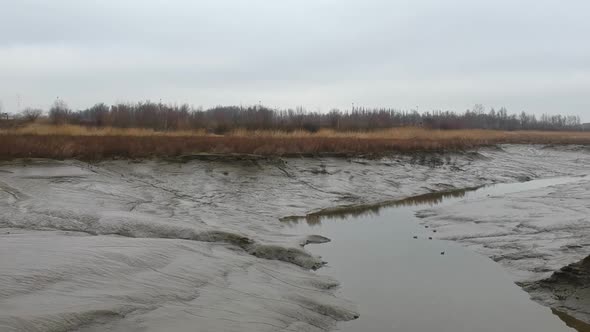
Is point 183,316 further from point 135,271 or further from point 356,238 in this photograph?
point 356,238

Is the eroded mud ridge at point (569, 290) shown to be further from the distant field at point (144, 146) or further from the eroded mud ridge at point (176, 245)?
the distant field at point (144, 146)

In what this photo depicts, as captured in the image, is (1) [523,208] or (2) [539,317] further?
(1) [523,208]

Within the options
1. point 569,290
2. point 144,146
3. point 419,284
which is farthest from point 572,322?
point 144,146

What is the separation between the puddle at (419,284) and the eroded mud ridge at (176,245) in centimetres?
45

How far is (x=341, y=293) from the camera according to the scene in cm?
791

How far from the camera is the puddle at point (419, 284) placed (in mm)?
6738

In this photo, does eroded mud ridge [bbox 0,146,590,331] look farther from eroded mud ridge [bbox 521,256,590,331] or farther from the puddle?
eroded mud ridge [bbox 521,256,590,331]

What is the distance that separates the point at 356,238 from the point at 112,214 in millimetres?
5888

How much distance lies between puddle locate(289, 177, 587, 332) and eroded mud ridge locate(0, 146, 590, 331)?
1.47 feet

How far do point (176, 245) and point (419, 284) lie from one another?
4319 millimetres

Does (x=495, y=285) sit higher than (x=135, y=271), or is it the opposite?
(x=135, y=271)

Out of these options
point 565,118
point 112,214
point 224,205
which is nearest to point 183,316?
point 112,214

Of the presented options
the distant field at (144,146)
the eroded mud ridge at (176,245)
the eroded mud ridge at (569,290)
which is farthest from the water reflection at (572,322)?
the distant field at (144,146)

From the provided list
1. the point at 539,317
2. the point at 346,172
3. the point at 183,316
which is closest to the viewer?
the point at 183,316
